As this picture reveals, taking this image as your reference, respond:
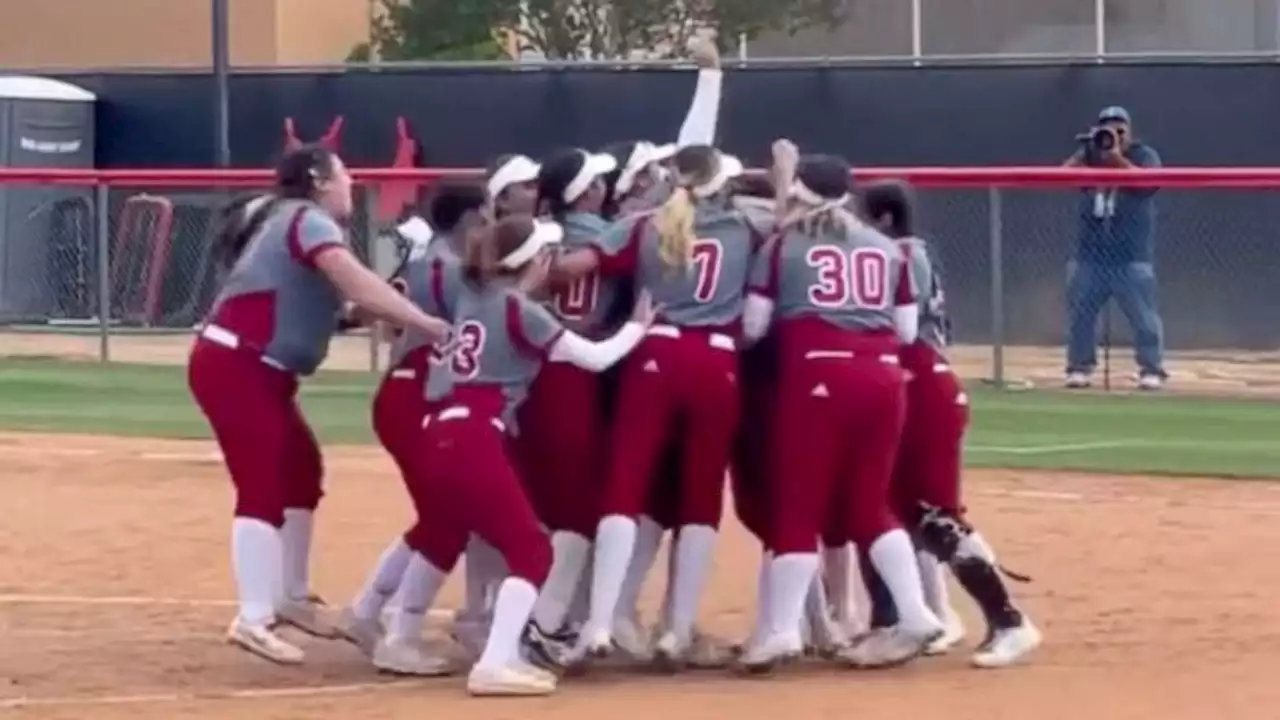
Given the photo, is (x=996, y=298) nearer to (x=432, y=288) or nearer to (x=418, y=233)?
(x=418, y=233)

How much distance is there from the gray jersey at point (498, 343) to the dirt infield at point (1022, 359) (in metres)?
11.4

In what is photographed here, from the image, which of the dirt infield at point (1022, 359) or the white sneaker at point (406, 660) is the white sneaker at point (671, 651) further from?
the dirt infield at point (1022, 359)

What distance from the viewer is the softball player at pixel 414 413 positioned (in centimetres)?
1052

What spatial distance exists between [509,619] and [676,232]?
56.4 inches

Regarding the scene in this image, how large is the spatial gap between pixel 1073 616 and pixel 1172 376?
10789 millimetres

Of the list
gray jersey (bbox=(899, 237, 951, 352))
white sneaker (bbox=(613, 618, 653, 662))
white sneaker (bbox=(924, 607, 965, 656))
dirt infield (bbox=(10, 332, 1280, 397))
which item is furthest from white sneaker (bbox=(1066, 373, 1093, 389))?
white sneaker (bbox=(613, 618, 653, 662))

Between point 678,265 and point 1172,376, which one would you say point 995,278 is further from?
point 678,265

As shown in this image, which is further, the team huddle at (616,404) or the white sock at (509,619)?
the team huddle at (616,404)

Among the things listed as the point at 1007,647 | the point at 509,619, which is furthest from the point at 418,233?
the point at 1007,647

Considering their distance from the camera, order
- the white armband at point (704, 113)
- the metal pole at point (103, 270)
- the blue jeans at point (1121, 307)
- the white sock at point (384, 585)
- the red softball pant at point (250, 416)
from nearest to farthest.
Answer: the red softball pant at point (250, 416) < the white sock at point (384, 585) < the white armband at point (704, 113) < the blue jeans at point (1121, 307) < the metal pole at point (103, 270)

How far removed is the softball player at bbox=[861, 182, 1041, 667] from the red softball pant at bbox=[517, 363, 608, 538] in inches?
46.2

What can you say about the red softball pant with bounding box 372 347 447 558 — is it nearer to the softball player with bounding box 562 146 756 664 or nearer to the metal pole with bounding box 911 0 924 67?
the softball player with bounding box 562 146 756 664

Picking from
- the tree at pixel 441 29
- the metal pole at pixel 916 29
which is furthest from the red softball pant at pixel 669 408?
the tree at pixel 441 29

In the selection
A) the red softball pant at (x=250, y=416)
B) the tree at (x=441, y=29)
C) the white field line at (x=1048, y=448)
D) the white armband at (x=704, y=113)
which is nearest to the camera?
the red softball pant at (x=250, y=416)
